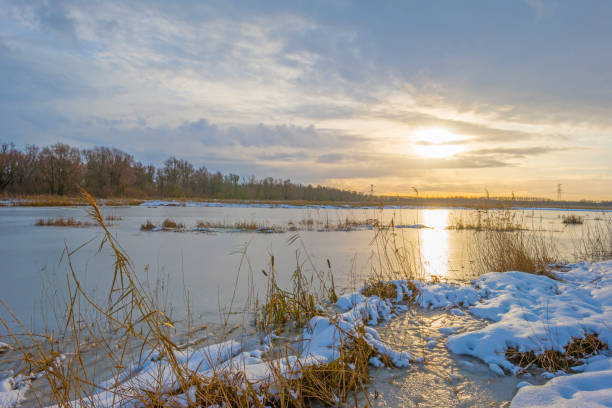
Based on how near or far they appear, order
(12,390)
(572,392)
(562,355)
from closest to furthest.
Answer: (572,392) → (12,390) → (562,355)

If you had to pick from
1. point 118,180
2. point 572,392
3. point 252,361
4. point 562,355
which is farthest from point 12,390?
point 118,180

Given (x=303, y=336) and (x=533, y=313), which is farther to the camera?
(x=533, y=313)

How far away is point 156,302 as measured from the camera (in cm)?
420

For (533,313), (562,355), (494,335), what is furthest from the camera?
(533,313)

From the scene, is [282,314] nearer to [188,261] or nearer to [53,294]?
[53,294]

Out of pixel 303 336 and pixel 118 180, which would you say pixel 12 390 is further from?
pixel 118 180

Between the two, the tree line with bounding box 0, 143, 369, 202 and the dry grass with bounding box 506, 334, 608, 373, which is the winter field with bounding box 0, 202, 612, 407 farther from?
the tree line with bounding box 0, 143, 369, 202

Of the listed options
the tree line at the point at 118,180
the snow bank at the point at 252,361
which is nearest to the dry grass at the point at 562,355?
the snow bank at the point at 252,361

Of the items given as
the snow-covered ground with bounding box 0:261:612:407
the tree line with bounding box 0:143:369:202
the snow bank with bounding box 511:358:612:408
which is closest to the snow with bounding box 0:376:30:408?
the snow-covered ground with bounding box 0:261:612:407

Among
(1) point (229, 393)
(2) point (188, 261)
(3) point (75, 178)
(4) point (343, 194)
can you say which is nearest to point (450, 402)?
(1) point (229, 393)

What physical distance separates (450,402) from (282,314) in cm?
210

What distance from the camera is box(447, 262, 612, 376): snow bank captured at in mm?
2805

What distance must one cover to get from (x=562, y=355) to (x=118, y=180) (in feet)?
166

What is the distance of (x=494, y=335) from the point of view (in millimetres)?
2949
